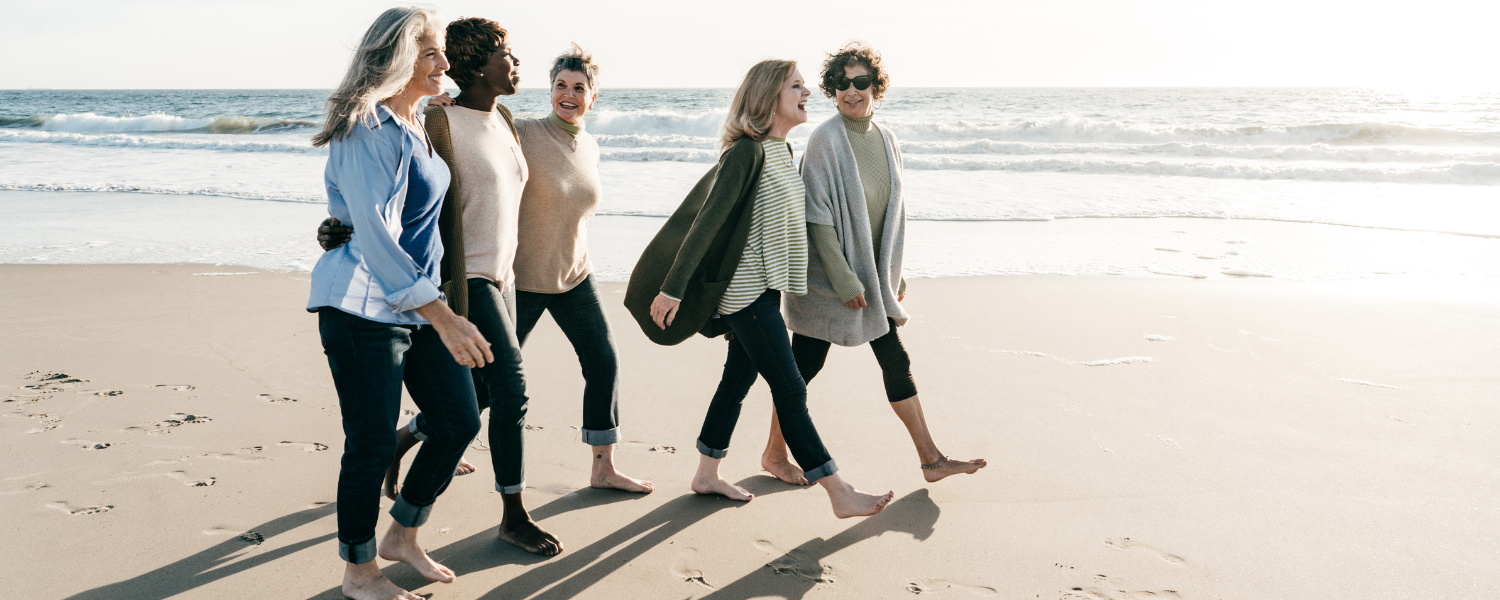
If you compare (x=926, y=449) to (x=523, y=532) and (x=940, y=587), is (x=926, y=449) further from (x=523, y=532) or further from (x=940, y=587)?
(x=523, y=532)

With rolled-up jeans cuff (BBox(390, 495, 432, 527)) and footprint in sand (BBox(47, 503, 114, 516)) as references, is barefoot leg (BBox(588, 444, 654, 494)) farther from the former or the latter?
footprint in sand (BBox(47, 503, 114, 516))

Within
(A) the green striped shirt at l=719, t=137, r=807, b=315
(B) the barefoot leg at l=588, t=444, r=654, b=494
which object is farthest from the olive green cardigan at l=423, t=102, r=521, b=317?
(B) the barefoot leg at l=588, t=444, r=654, b=494

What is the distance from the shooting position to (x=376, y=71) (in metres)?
1.89

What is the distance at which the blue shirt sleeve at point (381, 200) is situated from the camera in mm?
1826

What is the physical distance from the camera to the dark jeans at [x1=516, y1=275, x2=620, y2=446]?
2.78 meters

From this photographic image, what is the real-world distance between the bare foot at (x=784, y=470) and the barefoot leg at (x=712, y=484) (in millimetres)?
190

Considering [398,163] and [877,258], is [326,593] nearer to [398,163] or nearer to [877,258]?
[398,163]

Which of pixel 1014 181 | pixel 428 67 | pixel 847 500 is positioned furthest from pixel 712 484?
pixel 1014 181

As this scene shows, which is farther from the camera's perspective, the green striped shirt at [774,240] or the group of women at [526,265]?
the green striped shirt at [774,240]

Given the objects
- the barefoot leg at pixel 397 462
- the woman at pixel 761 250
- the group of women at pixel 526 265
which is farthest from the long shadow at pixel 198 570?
the woman at pixel 761 250

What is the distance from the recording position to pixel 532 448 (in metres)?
3.39

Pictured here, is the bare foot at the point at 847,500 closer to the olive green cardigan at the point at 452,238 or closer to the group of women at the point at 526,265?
the group of women at the point at 526,265

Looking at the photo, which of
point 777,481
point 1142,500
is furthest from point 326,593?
point 1142,500

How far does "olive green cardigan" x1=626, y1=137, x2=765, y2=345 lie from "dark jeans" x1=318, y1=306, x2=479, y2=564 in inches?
25.3
